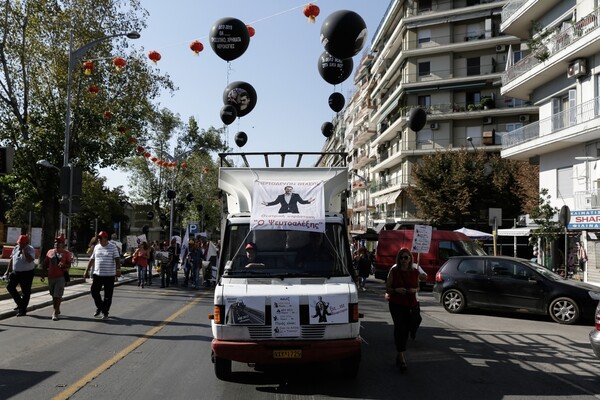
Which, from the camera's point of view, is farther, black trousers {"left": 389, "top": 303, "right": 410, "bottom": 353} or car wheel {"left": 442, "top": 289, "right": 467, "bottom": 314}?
car wheel {"left": 442, "top": 289, "right": 467, "bottom": 314}

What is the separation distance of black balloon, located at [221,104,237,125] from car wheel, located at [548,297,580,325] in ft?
31.9

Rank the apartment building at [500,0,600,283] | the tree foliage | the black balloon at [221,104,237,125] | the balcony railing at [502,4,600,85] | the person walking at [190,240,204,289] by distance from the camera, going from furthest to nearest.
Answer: the tree foliage
the apartment building at [500,0,600,283]
the balcony railing at [502,4,600,85]
the person walking at [190,240,204,289]
the black balloon at [221,104,237,125]

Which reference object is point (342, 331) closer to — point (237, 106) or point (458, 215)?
point (237, 106)

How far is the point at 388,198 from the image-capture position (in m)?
56.8

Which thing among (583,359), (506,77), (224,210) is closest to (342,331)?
(224,210)

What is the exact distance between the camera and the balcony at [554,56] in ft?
75.0

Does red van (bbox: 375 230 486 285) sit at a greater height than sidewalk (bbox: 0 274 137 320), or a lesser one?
greater

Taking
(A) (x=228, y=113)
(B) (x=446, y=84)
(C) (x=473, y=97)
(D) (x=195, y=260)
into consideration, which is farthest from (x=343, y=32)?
(C) (x=473, y=97)

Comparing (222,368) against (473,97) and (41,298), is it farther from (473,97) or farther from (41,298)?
(473,97)

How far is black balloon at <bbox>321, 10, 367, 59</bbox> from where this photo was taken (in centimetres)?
1262

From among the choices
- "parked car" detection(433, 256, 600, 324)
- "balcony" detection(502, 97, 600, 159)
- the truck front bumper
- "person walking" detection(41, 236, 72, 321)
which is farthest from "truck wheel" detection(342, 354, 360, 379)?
"balcony" detection(502, 97, 600, 159)

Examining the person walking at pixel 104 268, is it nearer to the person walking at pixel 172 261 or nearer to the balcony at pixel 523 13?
the person walking at pixel 172 261

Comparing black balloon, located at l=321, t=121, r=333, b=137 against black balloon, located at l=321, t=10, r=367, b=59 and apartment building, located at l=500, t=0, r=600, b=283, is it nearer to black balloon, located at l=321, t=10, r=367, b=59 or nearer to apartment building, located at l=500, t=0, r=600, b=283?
black balloon, located at l=321, t=10, r=367, b=59

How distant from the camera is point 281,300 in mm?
6809
